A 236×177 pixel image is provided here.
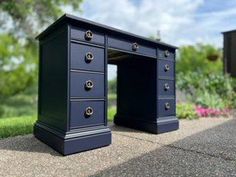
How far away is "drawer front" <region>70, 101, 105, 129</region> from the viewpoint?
3.93 m

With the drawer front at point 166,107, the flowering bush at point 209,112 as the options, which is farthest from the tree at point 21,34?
the drawer front at point 166,107

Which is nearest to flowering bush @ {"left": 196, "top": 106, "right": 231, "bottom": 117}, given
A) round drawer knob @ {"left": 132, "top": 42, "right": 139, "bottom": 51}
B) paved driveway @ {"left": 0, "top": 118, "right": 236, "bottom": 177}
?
paved driveway @ {"left": 0, "top": 118, "right": 236, "bottom": 177}

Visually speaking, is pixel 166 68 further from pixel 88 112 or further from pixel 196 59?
pixel 196 59

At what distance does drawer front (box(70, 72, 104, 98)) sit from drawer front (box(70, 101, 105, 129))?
115 millimetres

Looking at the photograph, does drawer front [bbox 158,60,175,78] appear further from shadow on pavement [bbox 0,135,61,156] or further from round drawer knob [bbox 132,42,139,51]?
shadow on pavement [bbox 0,135,61,156]

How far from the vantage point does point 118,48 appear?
4.56 m

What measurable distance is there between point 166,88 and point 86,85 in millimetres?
2046

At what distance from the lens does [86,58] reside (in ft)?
13.4

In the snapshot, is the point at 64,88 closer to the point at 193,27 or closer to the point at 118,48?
the point at 118,48

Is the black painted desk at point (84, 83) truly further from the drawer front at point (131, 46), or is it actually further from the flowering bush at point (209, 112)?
the flowering bush at point (209, 112)

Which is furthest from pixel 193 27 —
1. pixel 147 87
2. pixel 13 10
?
pixel 147 87

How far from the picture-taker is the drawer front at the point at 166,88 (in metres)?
5.46

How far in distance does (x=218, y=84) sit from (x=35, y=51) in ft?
31.3

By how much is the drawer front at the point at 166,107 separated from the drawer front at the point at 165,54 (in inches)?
32.8
